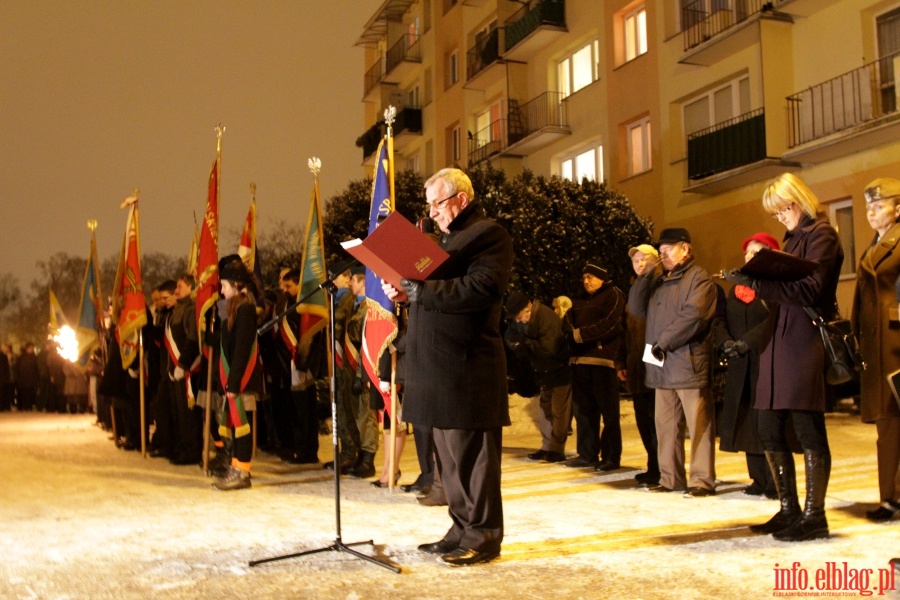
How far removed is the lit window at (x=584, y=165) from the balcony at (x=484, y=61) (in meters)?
4.07

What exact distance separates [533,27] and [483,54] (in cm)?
348

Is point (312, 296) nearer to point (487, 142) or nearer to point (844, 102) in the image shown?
point (844, 102)

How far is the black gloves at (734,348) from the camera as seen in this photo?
7.28m

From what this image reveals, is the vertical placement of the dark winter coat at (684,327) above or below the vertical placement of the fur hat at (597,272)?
below

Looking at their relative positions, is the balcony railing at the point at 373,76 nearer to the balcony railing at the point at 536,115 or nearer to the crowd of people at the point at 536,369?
the balcony railing at the point at 536,115

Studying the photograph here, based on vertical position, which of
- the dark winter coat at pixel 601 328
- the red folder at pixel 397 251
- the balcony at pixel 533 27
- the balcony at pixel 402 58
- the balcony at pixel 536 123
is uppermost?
the balcony at pixel 402 58

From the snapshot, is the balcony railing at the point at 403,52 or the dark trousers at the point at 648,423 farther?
the balcony railing at the point at 403,52

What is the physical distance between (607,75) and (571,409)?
46.4 feet

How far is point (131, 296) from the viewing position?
1185cm

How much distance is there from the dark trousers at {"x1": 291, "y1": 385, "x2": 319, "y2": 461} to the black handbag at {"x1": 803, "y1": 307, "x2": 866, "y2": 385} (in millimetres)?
6289

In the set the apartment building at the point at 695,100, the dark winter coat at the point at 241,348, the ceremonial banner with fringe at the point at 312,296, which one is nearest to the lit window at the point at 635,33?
the apartment building at the point at 695,100

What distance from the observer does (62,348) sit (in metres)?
17.0

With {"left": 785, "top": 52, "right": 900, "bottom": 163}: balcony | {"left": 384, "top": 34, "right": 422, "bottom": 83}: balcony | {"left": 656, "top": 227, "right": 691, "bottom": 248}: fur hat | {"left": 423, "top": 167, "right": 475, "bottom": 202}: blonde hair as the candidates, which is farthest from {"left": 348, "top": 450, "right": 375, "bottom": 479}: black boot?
{"left": 384, "top": 34, "right": 422, "bottom": 83}: balcony

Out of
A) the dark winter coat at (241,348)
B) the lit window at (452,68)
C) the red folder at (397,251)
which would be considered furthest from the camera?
the lit window at (452,68)
